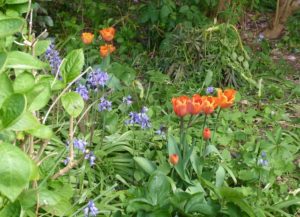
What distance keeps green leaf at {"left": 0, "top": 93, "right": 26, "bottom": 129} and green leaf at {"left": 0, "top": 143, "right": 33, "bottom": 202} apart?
0.05 m

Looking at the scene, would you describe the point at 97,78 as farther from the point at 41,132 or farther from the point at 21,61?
the point at 21,61

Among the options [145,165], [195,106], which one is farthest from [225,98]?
[145,165]

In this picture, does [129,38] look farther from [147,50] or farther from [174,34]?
[174,34]

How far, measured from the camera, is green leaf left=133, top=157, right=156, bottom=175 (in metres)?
2.64

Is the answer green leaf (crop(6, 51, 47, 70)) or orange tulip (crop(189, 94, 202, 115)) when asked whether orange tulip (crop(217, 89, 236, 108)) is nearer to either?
orange tulip (crop(189, 94, 202, 115))

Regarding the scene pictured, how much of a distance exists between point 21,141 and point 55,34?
→ 9.85 feet

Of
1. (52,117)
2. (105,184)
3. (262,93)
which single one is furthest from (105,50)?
(262,93)

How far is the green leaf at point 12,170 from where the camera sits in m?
1.11

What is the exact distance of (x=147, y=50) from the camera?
464 cm

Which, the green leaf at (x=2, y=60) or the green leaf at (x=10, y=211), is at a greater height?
the green leaf at (x=2, y=60)

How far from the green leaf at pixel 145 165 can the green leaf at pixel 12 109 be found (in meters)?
1.53

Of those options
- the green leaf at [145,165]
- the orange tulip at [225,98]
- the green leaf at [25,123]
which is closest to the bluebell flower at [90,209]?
the green leaf at [145,165]

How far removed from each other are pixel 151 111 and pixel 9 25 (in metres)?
2.09

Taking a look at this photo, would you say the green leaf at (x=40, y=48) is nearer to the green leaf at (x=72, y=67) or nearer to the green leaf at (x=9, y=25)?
the green leaf at (x=72, y=67)
